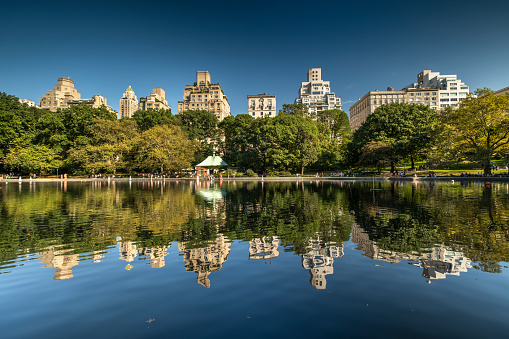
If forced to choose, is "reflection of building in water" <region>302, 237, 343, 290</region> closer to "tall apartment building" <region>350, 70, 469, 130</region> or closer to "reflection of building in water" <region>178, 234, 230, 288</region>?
"reflection of building in water" <region>178, 234, 230, 288</region>

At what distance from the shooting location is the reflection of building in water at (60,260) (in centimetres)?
740

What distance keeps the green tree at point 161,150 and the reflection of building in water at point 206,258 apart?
55.6 m

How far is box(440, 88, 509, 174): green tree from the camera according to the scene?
43.8 meters

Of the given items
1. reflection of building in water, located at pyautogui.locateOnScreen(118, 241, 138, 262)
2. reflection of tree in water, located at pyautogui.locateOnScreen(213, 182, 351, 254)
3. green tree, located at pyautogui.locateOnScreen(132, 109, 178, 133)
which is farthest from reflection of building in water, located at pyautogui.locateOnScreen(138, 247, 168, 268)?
green tree, located at pyautogui.locateOnScreen(132, 109, 178, 133)

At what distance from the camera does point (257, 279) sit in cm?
688

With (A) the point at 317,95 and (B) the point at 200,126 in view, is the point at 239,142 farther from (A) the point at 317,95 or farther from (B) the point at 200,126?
(A) the point at 317,95

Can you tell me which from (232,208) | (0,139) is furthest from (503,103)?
(0,139)

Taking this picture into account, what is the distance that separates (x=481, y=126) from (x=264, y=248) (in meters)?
52.0

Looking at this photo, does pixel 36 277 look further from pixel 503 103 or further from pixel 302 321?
pixel 503 103

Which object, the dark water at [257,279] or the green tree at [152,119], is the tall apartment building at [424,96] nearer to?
the green tree at [152,119]

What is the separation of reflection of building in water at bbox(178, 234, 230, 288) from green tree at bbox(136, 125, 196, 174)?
55.6 meters

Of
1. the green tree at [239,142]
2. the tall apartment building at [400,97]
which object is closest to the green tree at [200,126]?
the green tree at [239,142]

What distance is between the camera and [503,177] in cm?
4272

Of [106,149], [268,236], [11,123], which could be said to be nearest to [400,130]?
[268,236]
